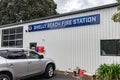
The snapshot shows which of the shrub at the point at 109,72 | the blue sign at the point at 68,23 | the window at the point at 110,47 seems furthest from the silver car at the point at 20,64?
the blue sign at the point at 68,23

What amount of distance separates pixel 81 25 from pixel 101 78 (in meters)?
4.31

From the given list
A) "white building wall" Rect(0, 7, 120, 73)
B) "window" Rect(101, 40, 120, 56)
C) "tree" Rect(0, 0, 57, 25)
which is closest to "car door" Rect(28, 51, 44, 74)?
"white building wall" Rect(0, 7, 120, 73)

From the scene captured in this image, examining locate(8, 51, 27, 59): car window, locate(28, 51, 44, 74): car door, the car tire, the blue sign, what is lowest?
the car tire

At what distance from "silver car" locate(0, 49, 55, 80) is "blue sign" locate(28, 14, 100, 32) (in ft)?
12.1

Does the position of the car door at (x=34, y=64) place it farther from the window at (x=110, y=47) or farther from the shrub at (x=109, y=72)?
the window at (x=110, y=47)

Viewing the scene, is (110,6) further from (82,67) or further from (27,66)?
(27,66)

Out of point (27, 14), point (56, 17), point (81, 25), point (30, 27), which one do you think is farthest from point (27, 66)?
point (27, 14)

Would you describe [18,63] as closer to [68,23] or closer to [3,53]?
[3,53]

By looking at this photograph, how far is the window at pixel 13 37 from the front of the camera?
20453 millimetres

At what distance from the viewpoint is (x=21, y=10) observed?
35.1 meters

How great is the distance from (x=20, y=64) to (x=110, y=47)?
559 centimetres

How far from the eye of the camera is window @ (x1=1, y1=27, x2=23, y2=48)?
20.5 m

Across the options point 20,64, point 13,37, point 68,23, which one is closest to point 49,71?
point 20,64

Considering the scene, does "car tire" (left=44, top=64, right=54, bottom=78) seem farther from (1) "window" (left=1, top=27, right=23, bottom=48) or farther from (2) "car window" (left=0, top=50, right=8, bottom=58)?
(1) "window" (left=1, top=27, right=23, bottom=48)
